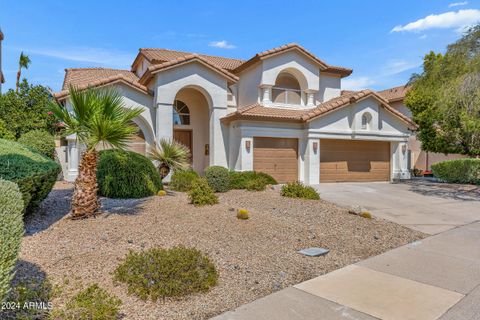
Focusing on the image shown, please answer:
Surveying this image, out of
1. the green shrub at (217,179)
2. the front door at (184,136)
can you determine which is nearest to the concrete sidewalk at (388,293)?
the green shrub at (217,179)

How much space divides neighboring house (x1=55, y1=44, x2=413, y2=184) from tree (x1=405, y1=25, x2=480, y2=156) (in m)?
2.53

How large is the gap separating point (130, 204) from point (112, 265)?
4.39m

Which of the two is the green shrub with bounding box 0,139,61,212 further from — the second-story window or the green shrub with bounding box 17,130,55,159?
the second-story window

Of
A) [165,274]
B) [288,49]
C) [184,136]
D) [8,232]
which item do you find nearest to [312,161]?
[288,49]

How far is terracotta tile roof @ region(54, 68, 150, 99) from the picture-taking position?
15436 millimetres

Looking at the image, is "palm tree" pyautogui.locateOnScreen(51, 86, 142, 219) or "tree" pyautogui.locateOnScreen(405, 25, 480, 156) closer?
"palm tree" pyautogui.locateOnScreen(51, 86, 142, 219)

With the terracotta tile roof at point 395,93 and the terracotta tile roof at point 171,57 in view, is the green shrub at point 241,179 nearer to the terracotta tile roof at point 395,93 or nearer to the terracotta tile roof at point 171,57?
the terracotta tile roof at point 171,57

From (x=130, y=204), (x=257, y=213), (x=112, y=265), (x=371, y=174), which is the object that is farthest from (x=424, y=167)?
(x=112, y=265)

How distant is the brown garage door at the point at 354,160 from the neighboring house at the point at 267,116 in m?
0.06

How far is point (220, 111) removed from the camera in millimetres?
17828

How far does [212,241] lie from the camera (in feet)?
22.5

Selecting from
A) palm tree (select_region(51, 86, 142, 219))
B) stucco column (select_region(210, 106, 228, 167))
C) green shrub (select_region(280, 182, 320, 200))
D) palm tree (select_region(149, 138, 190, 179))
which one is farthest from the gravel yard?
stucco column (select_region(210, 106, 228, 167))

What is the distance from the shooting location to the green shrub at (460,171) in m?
19.4

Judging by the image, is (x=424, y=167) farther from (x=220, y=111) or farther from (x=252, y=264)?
(x=252, y=264)
